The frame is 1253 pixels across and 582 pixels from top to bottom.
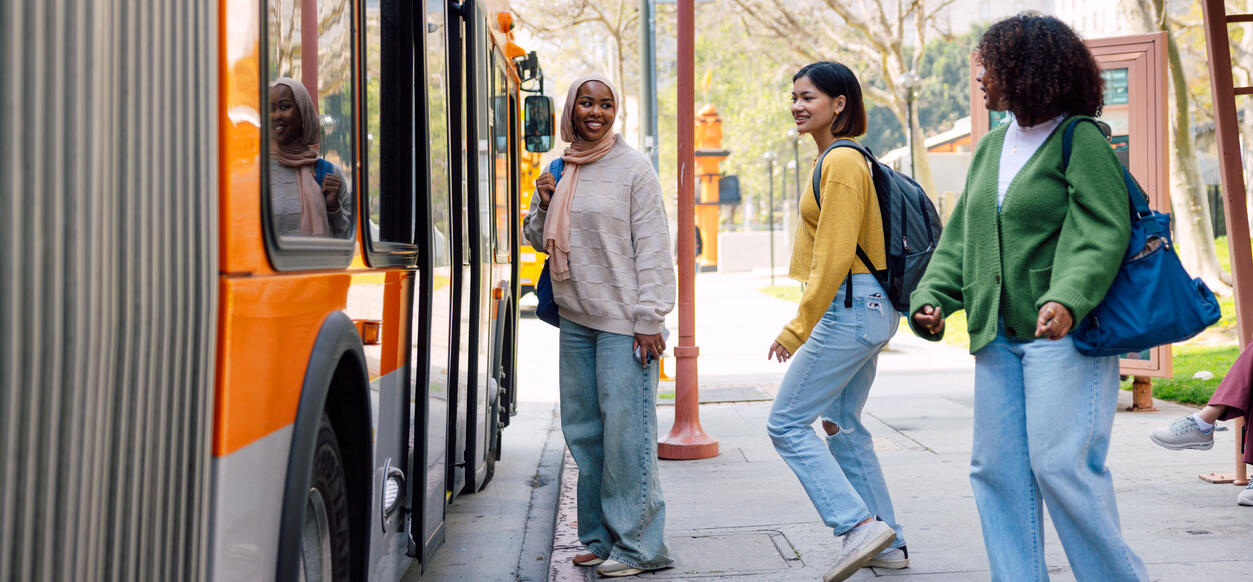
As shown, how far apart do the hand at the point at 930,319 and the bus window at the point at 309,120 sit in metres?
1.52

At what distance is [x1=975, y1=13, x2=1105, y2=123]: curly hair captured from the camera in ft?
10.7

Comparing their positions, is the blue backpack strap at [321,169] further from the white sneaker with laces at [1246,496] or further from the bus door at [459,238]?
the white sneaker with laces at [1246,496]

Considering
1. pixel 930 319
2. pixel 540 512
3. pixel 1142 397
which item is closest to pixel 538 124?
pixel 540 512

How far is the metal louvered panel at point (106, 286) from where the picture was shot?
1.46 m

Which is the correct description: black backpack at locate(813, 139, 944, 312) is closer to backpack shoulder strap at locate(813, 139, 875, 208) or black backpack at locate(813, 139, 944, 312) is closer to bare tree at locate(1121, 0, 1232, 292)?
backpack shoulder strap at locate(813, 139, 875, 208)

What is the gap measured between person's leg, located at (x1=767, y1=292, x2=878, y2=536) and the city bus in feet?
3.97

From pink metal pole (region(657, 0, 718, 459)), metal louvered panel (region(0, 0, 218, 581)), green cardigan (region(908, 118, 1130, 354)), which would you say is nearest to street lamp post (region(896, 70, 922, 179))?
pink metal pole (region(657, 0, 718, 459))

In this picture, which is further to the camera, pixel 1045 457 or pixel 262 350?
pixel 1045 457

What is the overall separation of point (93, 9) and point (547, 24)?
25.9 metres

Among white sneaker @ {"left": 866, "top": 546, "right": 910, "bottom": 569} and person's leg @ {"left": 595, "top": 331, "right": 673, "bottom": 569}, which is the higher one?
person's leg @ {"left": 595, "top": 331, "right": 673, "bottom": 569}

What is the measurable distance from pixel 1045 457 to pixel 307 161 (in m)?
1.93

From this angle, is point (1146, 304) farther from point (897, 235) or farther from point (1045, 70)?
point (897, 235)

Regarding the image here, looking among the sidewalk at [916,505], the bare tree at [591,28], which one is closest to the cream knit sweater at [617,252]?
the sidewalk at [916,505]

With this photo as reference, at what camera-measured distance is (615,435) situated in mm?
4602
